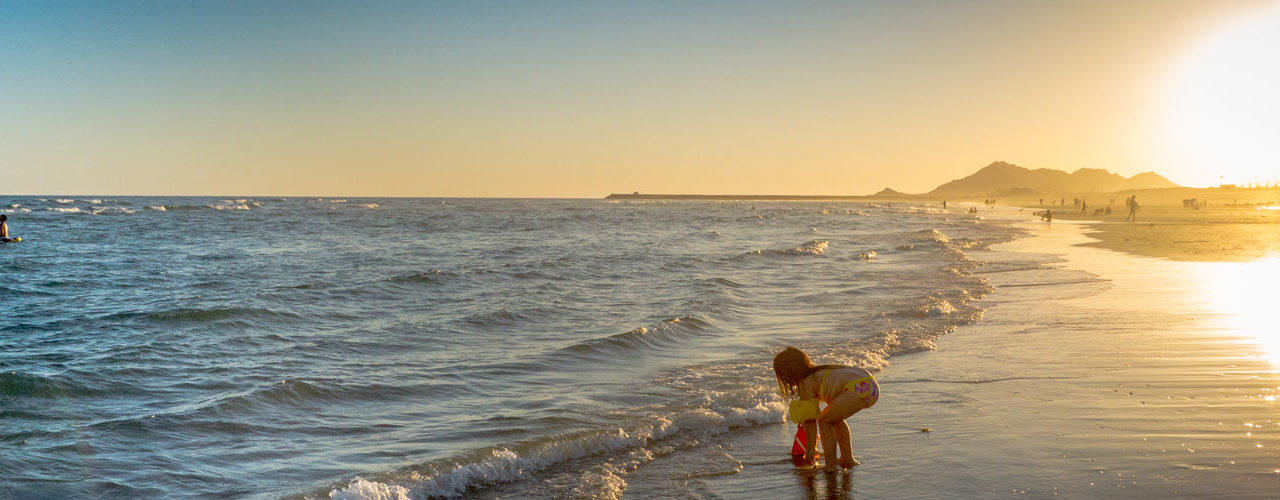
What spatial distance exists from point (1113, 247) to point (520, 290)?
965 inches

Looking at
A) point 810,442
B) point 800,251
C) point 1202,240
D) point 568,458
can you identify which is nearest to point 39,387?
point 568,458

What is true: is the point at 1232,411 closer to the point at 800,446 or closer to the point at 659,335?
the point at 800,446

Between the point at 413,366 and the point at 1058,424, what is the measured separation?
8322 mm

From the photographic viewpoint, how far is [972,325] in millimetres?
14602

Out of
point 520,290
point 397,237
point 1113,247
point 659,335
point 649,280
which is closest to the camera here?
point 659,335

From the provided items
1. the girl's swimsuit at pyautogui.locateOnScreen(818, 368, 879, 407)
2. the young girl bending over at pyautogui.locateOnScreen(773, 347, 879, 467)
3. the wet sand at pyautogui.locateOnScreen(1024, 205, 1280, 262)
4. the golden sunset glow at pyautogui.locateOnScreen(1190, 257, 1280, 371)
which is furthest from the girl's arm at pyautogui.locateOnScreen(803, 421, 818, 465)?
the wet sand at pyautogui.locateOnScreen(1024, 205, 1280, 262)

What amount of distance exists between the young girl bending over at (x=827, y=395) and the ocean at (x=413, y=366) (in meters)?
0.71

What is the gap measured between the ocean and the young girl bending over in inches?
27.9

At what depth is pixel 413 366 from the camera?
1200 cm

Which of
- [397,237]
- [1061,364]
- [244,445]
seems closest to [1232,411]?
[1061,364]

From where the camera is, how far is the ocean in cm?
744

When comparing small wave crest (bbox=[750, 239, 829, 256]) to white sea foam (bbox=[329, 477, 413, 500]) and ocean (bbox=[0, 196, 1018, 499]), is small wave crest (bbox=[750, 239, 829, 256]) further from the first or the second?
white sea foam (bbox=[329, 477, 413, 500])

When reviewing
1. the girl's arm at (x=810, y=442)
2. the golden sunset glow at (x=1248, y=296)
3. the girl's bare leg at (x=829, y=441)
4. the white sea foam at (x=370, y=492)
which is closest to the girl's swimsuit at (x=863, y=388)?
the girl's bare leg at (x=829, y=441)

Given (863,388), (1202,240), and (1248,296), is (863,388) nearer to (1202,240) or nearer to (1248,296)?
(1248,296)
